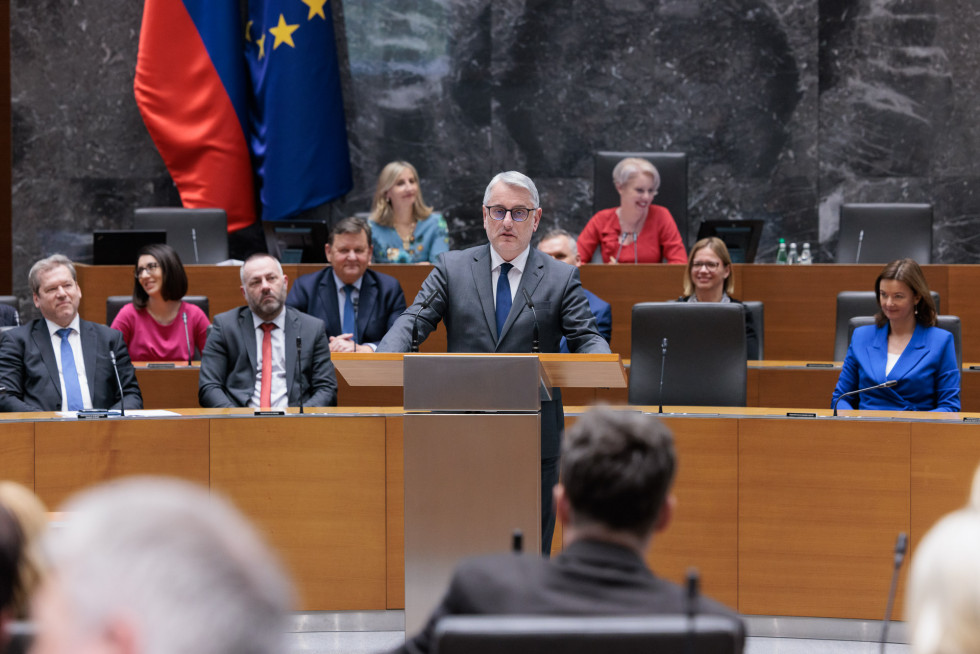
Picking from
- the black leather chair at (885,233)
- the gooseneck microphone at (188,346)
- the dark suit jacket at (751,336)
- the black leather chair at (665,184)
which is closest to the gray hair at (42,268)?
the gooseneck microphone at (188,346)

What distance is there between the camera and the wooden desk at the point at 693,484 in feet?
Answer: 13.1

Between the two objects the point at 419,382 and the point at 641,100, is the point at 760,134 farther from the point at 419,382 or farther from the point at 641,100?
the point at 419,382

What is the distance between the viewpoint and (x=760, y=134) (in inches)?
355

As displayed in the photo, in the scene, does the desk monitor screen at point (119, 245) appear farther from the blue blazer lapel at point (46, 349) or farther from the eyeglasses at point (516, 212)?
the eyeglasses at point (516, 212)

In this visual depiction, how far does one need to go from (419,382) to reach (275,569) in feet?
6.95

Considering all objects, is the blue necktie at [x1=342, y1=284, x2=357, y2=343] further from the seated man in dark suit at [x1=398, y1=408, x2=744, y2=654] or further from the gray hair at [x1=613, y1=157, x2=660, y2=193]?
the seated man in dark suit at [x1=398, y1=408, x2=744, y2=654]

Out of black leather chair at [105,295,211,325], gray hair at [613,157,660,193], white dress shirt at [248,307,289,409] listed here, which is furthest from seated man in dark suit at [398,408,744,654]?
gray hair at [613,157,660,193]

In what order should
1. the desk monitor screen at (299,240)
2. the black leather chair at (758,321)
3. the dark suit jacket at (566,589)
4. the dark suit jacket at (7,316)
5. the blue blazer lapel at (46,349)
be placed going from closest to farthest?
the dark suit jacket at (566,589) → the blue blazer lapel at (46,349) → the black leather chair at (758,321) → the dark suit jacket at (7,316) → the desk monitor screen at (299,240)

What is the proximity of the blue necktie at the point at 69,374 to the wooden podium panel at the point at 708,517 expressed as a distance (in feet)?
8.46

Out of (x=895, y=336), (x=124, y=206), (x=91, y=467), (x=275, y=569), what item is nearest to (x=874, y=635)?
(x=895, y=336)

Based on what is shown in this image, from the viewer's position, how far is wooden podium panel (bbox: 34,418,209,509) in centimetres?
408

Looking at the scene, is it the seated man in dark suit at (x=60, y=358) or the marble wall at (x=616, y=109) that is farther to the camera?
the marble wall at (x=616, y=109)

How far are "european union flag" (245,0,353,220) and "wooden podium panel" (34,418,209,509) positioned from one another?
185 inches

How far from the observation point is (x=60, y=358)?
5133mm
